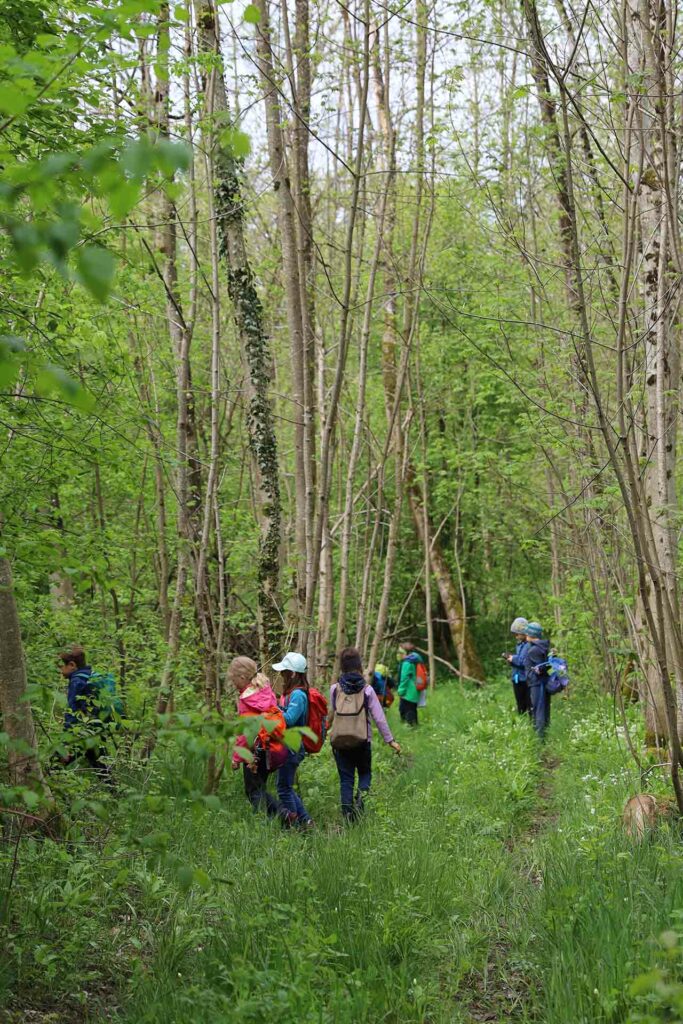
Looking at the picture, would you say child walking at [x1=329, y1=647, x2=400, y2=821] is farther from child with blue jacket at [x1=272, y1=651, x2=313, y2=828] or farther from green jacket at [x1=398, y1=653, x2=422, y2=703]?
green jacket at [x1=398, y1=653, x2=422, y2=703]

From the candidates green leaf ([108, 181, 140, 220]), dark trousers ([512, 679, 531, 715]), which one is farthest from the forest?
dark trousers ([512, 679, 531, 715])

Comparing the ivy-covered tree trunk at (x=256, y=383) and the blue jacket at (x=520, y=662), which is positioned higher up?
the ivy-covered tree trunk at (x=256, y=383)

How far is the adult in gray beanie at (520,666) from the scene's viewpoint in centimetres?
1328

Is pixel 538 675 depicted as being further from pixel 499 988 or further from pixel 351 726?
pixel 499 988

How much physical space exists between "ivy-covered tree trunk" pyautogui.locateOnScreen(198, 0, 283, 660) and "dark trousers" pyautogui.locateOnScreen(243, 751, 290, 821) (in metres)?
1.66

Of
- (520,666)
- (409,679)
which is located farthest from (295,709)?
(409,679)

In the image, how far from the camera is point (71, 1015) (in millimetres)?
4059

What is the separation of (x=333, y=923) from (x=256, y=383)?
5.52m

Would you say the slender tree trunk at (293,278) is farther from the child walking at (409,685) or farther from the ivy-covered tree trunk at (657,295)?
the child walking at (409,685)

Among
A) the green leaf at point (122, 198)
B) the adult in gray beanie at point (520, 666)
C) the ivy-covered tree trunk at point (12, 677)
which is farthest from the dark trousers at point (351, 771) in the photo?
the green leaf at point (122, 198)

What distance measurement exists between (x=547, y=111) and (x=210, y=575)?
24.3 feet

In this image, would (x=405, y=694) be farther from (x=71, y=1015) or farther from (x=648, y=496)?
(x=71, y=1015)

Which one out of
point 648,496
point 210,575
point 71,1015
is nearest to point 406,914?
point 71,1015

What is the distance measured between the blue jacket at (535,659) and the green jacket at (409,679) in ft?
8.38
